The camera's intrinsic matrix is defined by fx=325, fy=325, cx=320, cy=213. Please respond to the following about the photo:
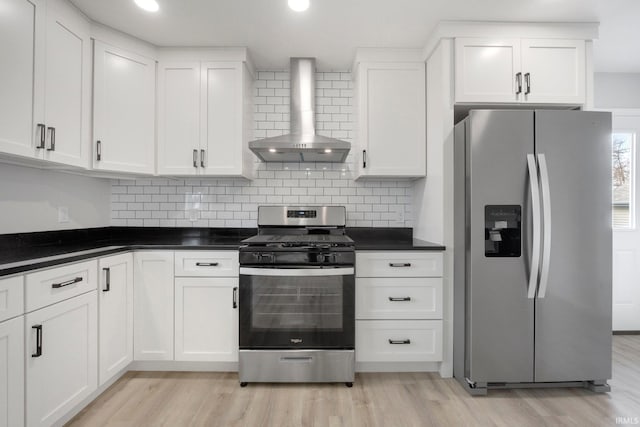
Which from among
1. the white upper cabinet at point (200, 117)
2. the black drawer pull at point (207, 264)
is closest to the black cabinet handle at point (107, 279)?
the black drawer pull at point (207, 264)

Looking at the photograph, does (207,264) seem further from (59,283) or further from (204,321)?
(59,283)

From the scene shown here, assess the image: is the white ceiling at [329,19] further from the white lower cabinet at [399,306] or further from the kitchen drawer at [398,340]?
the kitchen drawer at [398,340]

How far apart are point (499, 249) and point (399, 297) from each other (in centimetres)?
76

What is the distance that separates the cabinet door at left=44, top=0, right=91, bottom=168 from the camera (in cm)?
197

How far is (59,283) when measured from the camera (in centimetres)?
173

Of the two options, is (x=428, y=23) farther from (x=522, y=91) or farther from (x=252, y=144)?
(x=252, y=144)

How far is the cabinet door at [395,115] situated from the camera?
2734mm

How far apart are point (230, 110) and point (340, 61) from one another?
1.09 m

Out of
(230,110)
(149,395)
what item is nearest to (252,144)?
(230,110)

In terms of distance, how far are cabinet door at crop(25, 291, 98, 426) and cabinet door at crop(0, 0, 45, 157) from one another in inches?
35.3

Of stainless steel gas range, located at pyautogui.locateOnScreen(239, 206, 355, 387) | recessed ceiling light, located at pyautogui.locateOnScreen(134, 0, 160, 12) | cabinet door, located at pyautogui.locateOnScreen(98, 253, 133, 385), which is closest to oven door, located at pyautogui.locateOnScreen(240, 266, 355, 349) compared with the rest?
stainless steel gas range, located at pyautogui.locateOnScreen(239, 206, 355, 387)

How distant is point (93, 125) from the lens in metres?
2.36

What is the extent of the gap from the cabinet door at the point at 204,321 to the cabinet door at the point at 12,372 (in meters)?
0.96

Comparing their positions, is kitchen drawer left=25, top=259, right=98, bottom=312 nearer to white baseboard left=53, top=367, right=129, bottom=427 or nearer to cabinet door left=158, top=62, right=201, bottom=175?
white baseboard left=53, top=367, right=129, bottom=427
